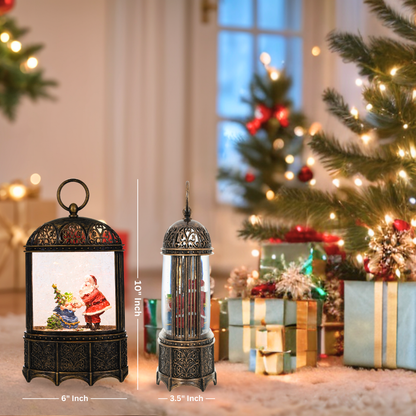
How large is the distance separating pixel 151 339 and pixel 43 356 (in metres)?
0.39

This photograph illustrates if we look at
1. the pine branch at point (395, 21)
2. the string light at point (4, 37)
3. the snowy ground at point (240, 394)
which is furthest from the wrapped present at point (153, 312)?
the string light at point (4, 37)

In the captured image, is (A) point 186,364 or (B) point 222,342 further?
(B) point 222,342

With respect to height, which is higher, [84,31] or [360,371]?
[84,31]

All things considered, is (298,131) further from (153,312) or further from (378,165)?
(153,312)

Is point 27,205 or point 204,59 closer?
point 27,205

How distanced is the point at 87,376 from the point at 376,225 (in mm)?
960

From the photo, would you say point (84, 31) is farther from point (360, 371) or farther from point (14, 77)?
point (360, 371)

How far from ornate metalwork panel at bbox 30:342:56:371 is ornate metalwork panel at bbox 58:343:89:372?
0.02m

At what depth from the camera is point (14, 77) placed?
3414mm

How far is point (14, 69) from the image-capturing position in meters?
3.36

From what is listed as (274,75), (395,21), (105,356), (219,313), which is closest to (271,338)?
(219,313)

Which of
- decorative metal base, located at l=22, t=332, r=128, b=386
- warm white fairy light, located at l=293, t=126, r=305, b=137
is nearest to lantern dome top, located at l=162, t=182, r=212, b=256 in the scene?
decorative metal base, located at l=22, t=332, r=128, b=386

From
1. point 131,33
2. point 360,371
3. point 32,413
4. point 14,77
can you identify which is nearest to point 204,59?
point 131,33

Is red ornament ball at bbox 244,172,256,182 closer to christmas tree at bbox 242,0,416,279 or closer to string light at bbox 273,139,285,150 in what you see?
string light at bbox 273,139,285,150
